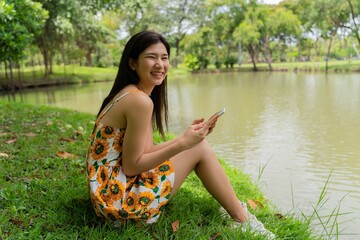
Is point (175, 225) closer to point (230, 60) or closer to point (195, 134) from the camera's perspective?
point (195, 134)

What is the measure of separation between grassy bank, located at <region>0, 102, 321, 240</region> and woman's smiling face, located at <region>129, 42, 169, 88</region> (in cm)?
85

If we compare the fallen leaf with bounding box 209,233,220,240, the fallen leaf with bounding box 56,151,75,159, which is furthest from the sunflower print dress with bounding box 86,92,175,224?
the fallen leaf with bounding box 56,151,75,159

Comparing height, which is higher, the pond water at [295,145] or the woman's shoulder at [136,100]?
the woman's shoulder at [136,100]

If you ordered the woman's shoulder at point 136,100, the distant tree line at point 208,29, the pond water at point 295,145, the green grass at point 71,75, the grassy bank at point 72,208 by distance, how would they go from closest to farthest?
the woman's shoulder at point 136,100 → the grassy bank at point 72,208 → the pond water at point 295,145 → the green grass at point 71,75 → the distant tree line at point 208,29

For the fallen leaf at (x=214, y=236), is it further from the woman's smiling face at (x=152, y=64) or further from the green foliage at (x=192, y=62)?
the green foliage at (x=192, y=62)

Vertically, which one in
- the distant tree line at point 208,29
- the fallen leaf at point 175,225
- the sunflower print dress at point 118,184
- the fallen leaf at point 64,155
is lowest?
the fallen leaf at point 175,225

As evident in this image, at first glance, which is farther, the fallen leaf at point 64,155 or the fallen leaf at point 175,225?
the fallen leaf at point 64,155

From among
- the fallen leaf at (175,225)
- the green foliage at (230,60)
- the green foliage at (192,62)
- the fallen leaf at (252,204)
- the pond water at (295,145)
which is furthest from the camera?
the green foliage at (230,60)

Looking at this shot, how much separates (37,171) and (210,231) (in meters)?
1.70

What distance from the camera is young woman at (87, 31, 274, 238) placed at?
2.04 metres

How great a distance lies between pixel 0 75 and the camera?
79.2 feet

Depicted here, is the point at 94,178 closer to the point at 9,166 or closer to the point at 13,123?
the point at 9,166

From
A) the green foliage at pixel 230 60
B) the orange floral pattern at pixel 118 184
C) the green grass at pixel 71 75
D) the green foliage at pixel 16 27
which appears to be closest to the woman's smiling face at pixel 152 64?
the orange floral pattern at pixel 118 184

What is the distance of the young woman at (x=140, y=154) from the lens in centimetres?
204
